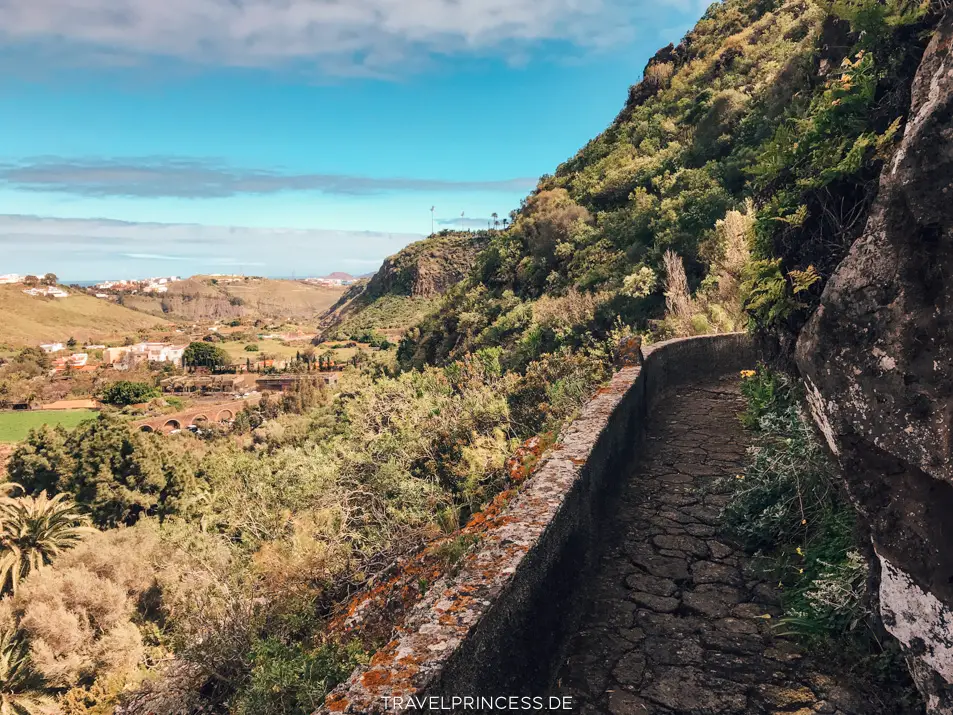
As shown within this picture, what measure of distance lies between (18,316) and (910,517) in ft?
728

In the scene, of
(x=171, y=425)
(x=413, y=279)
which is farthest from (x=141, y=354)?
(x=171, y=425)

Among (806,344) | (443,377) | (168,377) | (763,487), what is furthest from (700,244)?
(168,377)

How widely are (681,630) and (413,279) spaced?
130m

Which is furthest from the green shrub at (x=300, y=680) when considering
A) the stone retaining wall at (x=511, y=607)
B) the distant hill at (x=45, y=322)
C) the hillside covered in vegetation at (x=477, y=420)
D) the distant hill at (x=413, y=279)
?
the distant hill at (x=45, y=322)

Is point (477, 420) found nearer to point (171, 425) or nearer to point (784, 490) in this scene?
point (784, 490)

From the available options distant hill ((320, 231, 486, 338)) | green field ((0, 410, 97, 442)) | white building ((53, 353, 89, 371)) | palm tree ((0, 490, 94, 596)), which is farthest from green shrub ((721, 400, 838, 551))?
white building ((53, 353, 89, 371))

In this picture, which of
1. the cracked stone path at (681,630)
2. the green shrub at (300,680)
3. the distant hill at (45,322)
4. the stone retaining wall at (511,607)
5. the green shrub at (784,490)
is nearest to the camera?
the stone retaining wall at (511,607)

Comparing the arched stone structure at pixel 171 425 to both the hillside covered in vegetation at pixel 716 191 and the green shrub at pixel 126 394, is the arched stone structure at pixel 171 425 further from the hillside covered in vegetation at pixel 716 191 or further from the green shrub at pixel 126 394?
the hillside covered in vegetation at pixel 716 191

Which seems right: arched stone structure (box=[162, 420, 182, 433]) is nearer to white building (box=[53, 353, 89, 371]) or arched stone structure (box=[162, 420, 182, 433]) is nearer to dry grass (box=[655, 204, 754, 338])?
white building (box=[53, 353, 89, 371])

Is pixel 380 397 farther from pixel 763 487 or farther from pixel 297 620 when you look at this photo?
pixel 763 487

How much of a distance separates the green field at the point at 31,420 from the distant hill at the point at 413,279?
58.6 meters

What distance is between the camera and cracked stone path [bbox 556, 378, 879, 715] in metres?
2.69

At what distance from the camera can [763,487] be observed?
4.09m

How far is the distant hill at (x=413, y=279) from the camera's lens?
12162 centimetres
